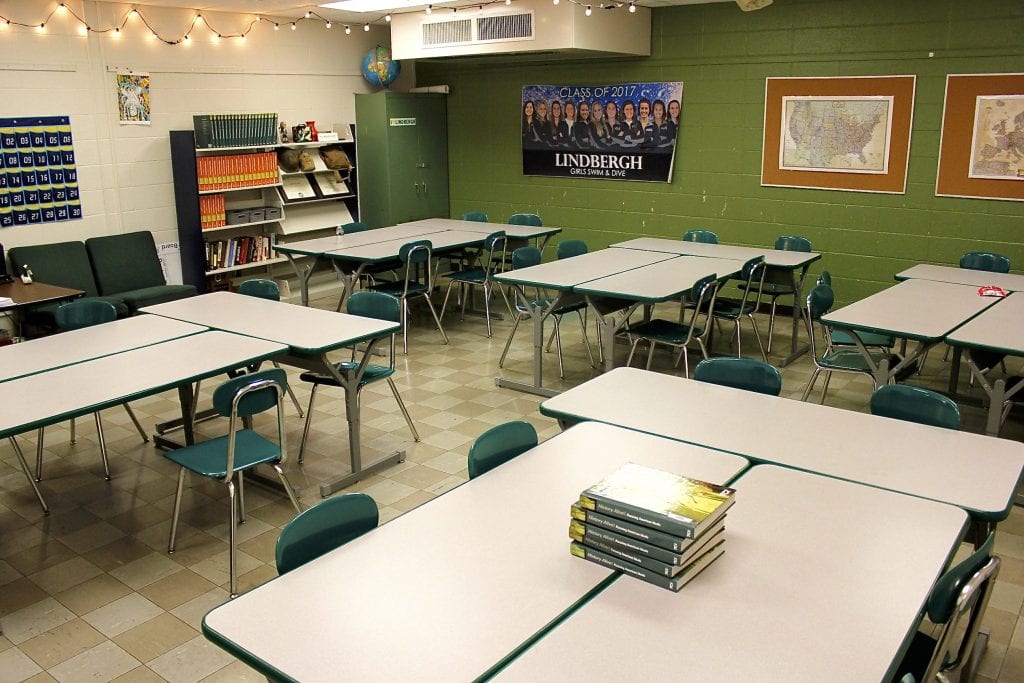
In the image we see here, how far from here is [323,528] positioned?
8.06 feet

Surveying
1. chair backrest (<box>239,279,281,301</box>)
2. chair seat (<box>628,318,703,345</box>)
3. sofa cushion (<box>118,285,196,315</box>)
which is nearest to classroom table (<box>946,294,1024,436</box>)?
chair seat (<box>628,318,703,345</box>)

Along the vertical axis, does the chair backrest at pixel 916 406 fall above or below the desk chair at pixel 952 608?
above

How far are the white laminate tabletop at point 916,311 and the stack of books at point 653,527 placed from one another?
110 inches

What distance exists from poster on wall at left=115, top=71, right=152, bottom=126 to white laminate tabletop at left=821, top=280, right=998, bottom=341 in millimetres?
6558

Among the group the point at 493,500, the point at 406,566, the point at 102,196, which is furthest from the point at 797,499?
the point at 102,196

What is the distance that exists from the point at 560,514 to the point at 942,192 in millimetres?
6420

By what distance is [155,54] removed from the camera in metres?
8.25

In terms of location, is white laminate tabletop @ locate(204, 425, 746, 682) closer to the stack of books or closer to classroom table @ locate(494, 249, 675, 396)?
the stack of books

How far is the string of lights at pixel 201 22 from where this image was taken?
739cm

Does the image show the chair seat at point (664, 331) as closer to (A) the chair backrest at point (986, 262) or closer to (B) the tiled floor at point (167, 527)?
(B) the tiled floor at point (167, 527)

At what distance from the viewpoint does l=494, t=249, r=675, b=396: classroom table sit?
593 centimetres

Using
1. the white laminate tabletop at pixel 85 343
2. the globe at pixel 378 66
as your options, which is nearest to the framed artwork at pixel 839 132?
the globe at pixel 378 66

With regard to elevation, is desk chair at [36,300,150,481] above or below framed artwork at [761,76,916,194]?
below

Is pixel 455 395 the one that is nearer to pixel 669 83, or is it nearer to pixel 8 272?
pixel 8 272
